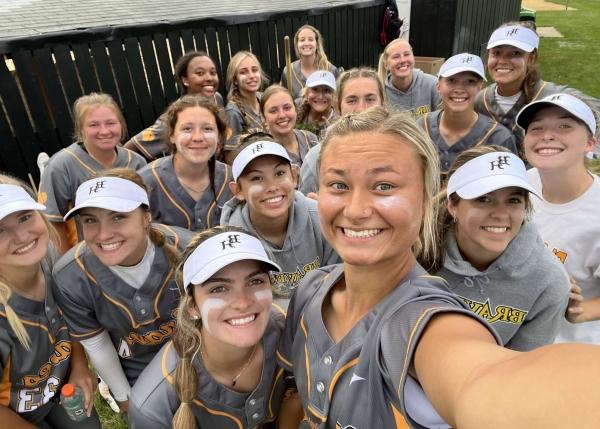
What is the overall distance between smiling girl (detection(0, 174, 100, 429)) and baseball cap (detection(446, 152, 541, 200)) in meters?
2.18

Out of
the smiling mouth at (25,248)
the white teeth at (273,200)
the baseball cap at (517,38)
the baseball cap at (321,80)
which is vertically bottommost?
the white teeth at (273,200)

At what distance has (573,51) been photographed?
14.7 meters

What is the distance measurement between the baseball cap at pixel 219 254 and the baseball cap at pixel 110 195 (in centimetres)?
61

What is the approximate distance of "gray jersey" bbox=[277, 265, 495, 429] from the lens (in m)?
1.06

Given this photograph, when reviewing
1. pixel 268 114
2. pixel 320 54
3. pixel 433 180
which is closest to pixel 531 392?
pixel 433 180

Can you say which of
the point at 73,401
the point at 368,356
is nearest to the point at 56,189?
the point at 73,401

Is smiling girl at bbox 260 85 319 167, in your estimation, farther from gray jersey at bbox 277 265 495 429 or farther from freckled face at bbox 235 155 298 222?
gray jersey at bbox 277 265 495 429

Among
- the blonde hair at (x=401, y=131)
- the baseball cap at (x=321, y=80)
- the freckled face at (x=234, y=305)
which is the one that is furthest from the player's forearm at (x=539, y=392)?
the baseball cap at (x=321, y=80)

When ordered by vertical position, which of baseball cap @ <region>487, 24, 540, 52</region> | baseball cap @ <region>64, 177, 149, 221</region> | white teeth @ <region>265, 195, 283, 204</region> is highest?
baseball cap @ <region>487, 24, 540, 52</region>

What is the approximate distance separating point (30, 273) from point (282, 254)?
1415mm

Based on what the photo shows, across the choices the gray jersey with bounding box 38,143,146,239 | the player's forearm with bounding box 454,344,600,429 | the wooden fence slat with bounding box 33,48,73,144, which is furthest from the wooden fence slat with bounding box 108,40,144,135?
the player's forearm with bounding box 454,344,600,429

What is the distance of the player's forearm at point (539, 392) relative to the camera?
0.59 meters

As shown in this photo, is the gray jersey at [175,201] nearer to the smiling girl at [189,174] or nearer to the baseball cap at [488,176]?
the smiling girl at [189,174]

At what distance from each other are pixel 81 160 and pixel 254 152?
5.74 ft
